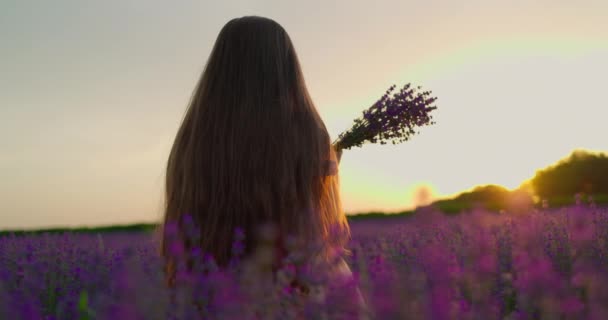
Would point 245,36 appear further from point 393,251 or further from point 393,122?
point 393,251

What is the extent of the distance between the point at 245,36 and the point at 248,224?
76 centimetres

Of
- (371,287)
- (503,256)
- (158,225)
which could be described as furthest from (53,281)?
(503,256)

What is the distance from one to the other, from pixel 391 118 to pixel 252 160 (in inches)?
56.0

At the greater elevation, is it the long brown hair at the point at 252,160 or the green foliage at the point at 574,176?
the green foliage at the point at 574,176

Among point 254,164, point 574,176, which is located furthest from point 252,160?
point 574,176

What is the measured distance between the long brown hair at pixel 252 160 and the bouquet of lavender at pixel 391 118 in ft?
3.19

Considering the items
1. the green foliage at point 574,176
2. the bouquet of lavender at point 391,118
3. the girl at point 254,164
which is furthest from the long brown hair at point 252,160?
Result: the green foliage at point 574,176

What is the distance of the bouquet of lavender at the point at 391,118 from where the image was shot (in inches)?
131

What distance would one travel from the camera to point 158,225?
2.52 m

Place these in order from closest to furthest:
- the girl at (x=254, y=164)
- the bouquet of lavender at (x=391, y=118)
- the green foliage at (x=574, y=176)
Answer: the girl at (x=254, y=164) → the bouquet of lavender at (x=391, y=118) → the green foliage at (x=574, y=176)

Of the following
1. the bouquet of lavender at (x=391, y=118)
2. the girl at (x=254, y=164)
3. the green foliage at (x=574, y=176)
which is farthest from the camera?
the green foliage at (x=574, y=176)

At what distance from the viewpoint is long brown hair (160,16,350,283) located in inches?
83.0

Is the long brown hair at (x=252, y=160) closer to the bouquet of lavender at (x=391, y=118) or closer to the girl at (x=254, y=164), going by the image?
the girl at (x=254, y=164)

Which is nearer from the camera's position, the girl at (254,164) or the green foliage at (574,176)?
the girl at (254,164)
